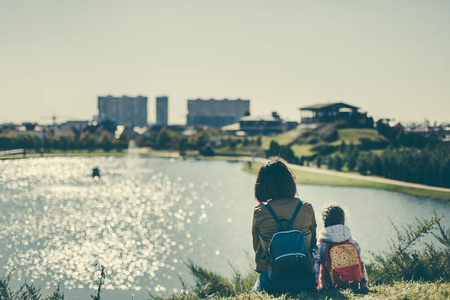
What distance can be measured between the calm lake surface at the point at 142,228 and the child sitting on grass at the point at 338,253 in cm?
41

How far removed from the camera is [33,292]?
7.42 meters

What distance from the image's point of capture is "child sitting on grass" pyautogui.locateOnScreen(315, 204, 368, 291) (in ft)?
18.9

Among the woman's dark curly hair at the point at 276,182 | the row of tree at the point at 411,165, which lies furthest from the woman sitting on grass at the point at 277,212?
the row of tree at the point at 411,165

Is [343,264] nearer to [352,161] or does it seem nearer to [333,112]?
[352,161]

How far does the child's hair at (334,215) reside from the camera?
5762 millimetres

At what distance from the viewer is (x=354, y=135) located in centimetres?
6669

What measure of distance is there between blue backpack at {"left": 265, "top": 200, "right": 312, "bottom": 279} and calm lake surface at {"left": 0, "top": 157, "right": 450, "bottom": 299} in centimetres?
139

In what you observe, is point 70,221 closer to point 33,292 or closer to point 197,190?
point 197,190

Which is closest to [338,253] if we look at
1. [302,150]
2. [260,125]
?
[302,150]

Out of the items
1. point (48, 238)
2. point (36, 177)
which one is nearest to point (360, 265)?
point (48, 238)

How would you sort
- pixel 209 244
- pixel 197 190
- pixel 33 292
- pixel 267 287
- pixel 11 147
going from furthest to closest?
pixel 11 147, pixel 197 190, pixel 209 244, pixel 33 292, pixel 267 287

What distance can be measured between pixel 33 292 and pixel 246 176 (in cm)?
5275

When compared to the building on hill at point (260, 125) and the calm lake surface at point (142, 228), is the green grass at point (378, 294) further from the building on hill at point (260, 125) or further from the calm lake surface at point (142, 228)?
the building on hill at point (260, 125)

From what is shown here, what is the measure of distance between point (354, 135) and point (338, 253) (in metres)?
63.7
